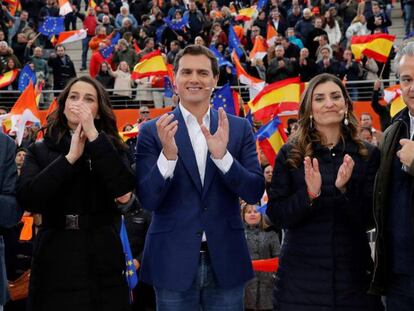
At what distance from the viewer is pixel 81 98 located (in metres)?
4.73

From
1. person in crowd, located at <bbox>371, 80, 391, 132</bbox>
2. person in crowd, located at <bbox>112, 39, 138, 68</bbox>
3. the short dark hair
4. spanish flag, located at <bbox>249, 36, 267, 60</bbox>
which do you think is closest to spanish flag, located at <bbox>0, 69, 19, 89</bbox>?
person in crowd, located at <bbox>112, 39, 138, 68</bbox>

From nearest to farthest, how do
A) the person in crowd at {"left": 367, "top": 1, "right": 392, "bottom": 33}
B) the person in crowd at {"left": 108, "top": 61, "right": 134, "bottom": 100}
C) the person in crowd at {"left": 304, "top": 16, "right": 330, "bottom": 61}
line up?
the person in crowd at {"left": 108, "top": 61, "right": 134, "bottom": 100}
the person in crowd at {"left": 304, "top": 16, "right": 330, "bottom": 61}
the person in crowd at {"left": 367, "top": 1, "right": 392, "bottom": 33}

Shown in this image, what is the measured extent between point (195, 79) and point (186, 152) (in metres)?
0.40

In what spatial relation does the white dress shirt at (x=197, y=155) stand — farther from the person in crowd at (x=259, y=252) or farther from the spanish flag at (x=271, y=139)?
the spanish flag at (x=271, y=139)

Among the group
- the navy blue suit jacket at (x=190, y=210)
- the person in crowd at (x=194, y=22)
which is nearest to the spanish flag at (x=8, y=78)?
the person in crowd at (x=194, y=22)

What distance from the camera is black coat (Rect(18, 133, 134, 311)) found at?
4.49 metres

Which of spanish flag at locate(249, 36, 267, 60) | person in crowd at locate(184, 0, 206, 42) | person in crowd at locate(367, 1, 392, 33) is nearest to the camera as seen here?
spanish flag at locate(249, 36, 267, 60)

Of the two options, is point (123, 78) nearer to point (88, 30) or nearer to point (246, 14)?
point (88, 30)

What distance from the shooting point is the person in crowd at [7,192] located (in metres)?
4.51

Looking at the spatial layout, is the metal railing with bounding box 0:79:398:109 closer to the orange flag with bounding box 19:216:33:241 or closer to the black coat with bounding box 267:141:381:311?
the orange flag with bounding box 19:216:33:241

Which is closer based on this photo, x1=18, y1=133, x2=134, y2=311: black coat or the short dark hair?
x1=18, y1=133, x2=134, y2=311: black coat

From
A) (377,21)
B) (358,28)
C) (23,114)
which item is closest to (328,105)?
(23,114)

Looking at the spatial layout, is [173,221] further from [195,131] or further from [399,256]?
[399,256]

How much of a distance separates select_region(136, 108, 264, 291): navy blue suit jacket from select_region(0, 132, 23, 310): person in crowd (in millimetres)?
665
